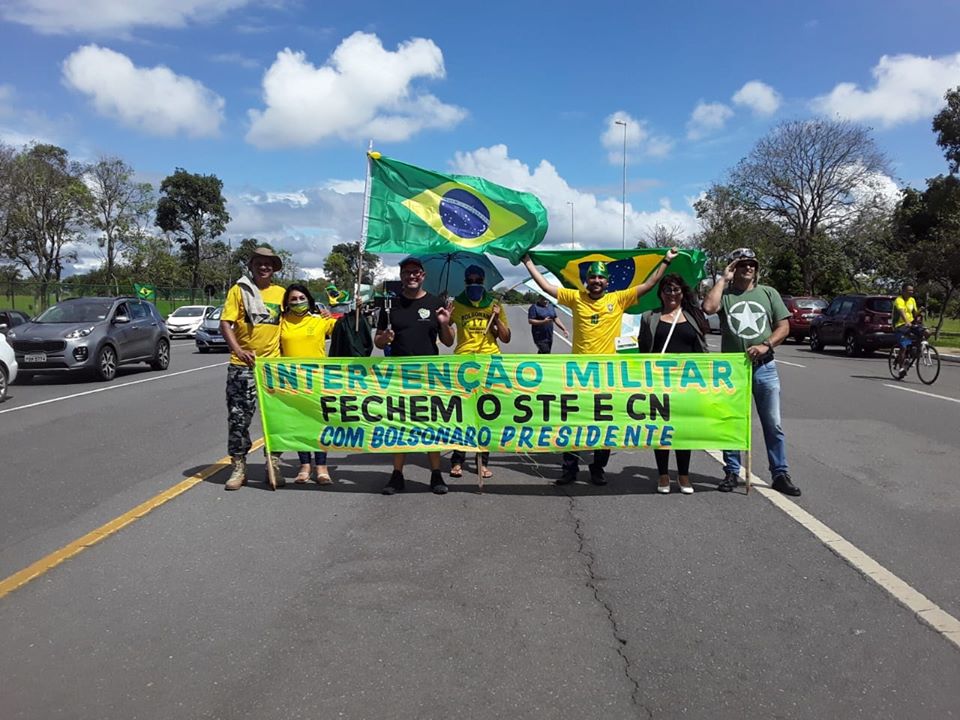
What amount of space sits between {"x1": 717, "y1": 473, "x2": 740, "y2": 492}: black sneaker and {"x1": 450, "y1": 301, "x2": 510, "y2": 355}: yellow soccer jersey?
7.54ft

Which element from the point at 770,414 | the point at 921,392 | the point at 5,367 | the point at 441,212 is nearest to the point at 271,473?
the point at 441,212

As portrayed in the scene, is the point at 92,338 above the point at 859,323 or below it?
below

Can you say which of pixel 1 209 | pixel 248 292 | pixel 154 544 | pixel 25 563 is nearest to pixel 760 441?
pixel 248 292

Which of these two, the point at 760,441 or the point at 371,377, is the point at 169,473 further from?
the point at 760,441

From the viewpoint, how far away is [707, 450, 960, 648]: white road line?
150 inches

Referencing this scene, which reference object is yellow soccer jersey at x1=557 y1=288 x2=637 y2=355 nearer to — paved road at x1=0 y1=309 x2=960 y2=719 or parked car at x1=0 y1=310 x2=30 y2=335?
paved road at x1=0 y1=309 x2=960 y2=719

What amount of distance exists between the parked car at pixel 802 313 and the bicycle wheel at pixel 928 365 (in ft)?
40.3

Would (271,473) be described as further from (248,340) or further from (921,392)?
(921,392)

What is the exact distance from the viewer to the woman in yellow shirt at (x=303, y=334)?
6.58 metres

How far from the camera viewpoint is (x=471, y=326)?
22.2 ft

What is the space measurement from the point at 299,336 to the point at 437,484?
1741mm

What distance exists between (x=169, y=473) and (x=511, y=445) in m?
3.18

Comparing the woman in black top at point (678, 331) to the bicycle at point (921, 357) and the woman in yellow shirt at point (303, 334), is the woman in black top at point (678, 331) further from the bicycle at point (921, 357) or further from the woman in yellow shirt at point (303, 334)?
the bicycle at point (921, 357)

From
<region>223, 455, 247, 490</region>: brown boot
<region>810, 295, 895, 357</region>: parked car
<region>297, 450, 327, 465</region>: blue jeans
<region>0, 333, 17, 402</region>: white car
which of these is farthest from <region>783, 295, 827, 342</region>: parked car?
<region>223, 455, 247, 490</region>: brown boot
